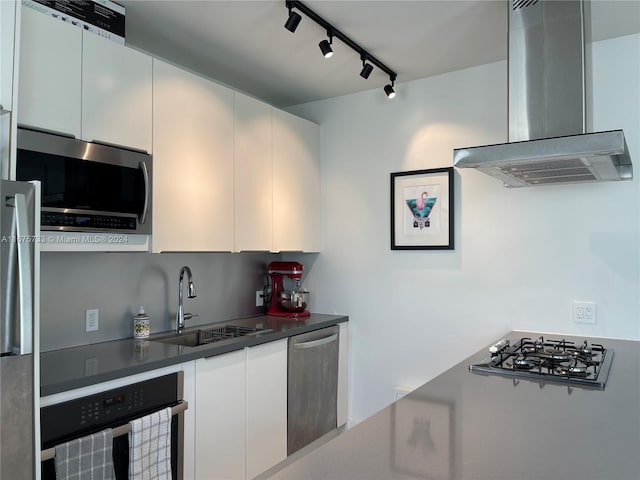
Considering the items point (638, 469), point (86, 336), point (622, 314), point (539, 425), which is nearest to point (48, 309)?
point (86, 336)

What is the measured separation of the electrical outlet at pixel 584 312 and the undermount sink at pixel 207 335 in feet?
5.67

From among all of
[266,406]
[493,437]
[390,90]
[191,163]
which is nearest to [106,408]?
[266,406]

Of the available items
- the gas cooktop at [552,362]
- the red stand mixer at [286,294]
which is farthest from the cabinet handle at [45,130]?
the gas cooktop at [552,362]

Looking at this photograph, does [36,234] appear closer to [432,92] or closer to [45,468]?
[45,468]

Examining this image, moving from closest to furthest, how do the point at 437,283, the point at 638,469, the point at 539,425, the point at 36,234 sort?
the point at 638,469
the point at 539,425
the point at 36,234
the point at 437,283

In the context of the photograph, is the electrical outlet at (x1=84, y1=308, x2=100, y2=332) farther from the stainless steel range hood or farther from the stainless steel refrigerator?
the stainless steel range hood

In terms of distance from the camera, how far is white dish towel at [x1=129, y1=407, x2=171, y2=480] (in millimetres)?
1919

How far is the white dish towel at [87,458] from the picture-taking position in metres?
1.69

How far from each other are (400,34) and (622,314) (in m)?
1.89

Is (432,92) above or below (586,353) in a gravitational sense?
above

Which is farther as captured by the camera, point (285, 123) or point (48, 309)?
point (285, 123)

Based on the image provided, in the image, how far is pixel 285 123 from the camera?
3309mm

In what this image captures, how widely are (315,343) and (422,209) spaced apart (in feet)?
3.68

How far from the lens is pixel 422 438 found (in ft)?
3.95
